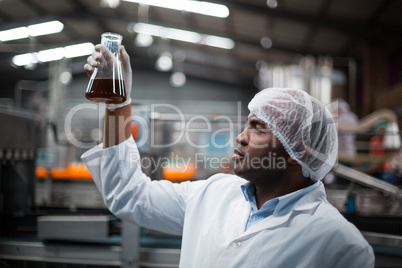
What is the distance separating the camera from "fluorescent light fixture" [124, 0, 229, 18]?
21.7 ft

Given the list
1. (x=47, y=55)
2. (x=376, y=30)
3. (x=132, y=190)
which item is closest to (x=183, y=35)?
(x=376, y=30)

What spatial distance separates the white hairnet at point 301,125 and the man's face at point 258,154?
0.09 ft

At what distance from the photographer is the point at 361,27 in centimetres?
670

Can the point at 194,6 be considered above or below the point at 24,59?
above

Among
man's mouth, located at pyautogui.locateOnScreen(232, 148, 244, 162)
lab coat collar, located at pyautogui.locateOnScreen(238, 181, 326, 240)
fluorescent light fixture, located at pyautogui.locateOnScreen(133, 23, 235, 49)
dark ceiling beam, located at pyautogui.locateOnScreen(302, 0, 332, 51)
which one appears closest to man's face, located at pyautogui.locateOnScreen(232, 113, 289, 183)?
man's mouth, located at pyautogui.locateOnScreen(232, 148, 244, 162)

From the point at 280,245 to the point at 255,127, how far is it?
1.18ft

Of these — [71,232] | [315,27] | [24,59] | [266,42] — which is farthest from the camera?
[266,42]

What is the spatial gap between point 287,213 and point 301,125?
10.5 inches

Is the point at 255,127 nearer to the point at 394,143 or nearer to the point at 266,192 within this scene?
the point at 266,192

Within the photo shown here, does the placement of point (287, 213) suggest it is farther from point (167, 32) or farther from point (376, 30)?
point (167, 32)

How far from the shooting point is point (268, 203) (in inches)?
42.5

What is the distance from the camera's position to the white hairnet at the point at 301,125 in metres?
1.07

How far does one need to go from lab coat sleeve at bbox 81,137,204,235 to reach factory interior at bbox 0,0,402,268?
9.6 inches

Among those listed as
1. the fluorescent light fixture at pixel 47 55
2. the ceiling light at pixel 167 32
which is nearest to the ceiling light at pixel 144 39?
the ceiling light at pixel 167 32
